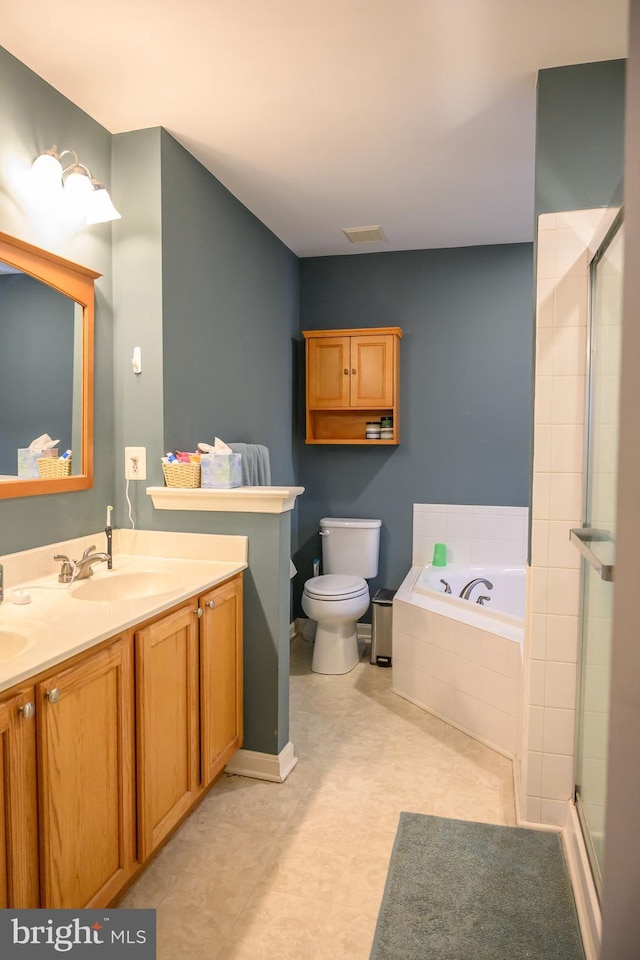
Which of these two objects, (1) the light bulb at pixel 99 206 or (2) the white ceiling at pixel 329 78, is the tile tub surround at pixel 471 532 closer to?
(2) the white ceiling at pixel 329 78

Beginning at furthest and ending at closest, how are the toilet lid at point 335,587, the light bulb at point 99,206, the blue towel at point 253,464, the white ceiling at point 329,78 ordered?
the toilet lid at point 335,587
the blue towel at point 253,464
the light bulb at point 99,206
the white ceiling at point 329,78

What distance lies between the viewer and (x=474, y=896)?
1882 millimetres

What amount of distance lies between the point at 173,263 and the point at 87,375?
2.00 feet

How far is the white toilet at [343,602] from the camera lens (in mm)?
3658

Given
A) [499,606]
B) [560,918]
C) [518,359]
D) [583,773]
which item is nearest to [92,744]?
[560,918]

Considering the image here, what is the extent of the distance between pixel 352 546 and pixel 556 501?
7.07 feet

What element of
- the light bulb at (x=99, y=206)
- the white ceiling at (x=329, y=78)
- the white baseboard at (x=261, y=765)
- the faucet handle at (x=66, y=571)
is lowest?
Result: the white baseboard at (x=261, y=765)

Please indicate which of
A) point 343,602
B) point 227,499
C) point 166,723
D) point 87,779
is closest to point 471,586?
point 343,602

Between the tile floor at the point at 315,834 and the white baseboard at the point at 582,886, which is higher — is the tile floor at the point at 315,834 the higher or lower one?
the lower one

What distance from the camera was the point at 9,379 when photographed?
205cm

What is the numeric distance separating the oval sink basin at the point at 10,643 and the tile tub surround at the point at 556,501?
1.61m

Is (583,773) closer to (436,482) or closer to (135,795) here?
(135,795)

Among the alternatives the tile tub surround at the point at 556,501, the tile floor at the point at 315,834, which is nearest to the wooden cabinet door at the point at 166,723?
the tile floor at the point at 315,834

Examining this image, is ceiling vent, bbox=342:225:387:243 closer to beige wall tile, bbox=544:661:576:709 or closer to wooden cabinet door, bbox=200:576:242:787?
wooden cabinet door, bbox=200:576:242:787
